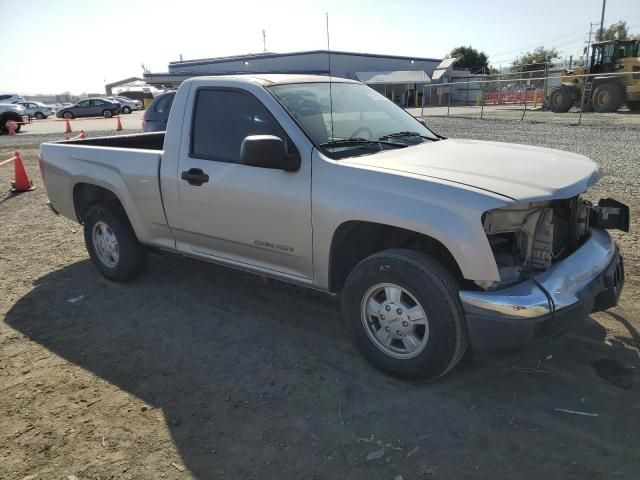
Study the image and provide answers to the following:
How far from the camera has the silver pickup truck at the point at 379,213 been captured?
279 centimetres

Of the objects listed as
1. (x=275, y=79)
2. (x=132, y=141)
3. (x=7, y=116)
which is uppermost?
(x=275, y=79)

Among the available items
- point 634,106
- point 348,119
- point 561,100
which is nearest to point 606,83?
point 634,106

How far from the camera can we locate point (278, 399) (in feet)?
10.2

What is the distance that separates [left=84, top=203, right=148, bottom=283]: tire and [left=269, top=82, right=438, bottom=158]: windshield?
6.95 ft

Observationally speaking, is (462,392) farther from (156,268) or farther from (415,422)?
(156,268)

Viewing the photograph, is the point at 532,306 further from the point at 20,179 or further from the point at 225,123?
the point at 20,179

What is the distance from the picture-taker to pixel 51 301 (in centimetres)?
475

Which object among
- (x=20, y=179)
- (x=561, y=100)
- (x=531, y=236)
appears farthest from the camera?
(x=561, y=100)

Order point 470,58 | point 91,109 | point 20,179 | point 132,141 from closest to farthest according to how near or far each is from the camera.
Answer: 1. point 132,141
2. point 20,179
3. point 91,109
4. point 470,58

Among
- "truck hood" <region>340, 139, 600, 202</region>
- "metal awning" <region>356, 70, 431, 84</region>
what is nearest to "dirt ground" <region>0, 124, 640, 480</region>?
"truck hood" <region>340, 139, 600, 202</region>

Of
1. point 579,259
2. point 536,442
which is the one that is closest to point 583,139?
point 579,259

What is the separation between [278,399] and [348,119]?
209 centimetres

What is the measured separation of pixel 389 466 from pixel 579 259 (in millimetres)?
1703

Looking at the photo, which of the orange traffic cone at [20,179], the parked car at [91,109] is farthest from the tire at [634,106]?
the parked car at [91,109]
